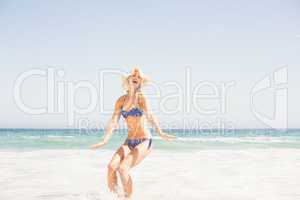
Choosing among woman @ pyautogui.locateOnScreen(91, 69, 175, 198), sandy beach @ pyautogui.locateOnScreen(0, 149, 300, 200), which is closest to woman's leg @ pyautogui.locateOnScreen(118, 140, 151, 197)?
woman @ pyautogui.locateOnScreen(91, 69, 175, 198)

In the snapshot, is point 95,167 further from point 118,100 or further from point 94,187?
point 118,100

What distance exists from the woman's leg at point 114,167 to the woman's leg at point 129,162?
0.28 ft

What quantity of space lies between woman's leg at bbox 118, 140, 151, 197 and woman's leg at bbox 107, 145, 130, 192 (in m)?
0.09

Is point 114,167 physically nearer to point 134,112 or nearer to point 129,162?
point 129,162

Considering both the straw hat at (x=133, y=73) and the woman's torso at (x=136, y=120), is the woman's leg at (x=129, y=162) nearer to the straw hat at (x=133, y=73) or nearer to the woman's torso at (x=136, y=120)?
the woman's torso at (x=136, y=120)

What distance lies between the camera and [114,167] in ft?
17.3

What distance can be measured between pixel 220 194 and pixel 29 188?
3730mm

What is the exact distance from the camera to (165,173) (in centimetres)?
937

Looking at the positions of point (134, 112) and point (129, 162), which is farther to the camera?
point (134, 112)

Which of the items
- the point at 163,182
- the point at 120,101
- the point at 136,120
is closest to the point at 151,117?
the point at 136,120

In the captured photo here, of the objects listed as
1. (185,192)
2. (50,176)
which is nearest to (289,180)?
(185,192)

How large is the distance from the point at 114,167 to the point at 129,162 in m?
0.23

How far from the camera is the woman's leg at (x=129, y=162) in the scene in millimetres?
5207

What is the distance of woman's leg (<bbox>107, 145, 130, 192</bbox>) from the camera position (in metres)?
5.28
